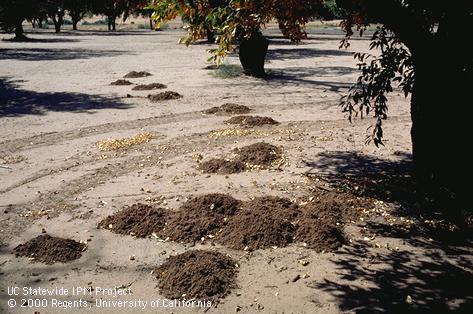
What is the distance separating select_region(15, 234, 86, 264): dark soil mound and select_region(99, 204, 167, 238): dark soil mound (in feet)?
2.30

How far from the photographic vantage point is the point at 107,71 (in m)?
24.8

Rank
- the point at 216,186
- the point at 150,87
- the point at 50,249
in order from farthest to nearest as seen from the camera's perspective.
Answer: the point at 150,87
the point at 216,186
the point at 50,249

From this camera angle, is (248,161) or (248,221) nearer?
(248,221)

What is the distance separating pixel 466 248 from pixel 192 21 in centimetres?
534

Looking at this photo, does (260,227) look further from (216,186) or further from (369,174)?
(369,174)

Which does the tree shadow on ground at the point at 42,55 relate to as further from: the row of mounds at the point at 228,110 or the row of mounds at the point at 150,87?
the row of mounds at the point at 228,110

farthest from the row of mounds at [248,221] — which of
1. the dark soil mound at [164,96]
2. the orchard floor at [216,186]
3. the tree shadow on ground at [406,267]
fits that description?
the dark soil mound at [164,96]

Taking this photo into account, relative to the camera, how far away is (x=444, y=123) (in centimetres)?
681

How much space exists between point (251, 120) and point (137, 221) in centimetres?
680

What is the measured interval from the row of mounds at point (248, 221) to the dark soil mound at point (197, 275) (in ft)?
1.86

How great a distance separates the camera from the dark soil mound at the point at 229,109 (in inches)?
571

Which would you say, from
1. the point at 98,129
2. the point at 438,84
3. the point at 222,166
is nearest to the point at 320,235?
the point at 438,84

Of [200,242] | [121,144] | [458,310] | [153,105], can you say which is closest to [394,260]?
[458,310]

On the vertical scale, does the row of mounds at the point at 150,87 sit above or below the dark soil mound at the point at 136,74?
below
